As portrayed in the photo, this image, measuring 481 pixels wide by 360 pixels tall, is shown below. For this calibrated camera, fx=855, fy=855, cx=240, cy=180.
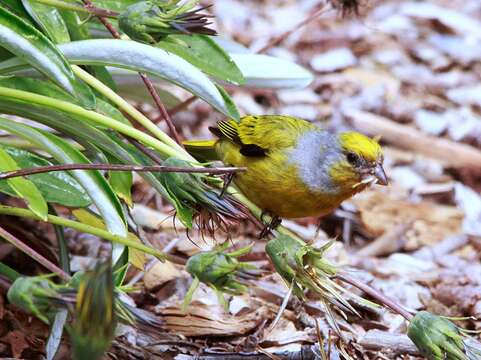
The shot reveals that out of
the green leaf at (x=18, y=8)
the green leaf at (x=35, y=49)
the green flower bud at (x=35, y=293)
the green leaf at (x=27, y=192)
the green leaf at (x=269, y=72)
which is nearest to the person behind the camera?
the green flower bud at (x=35, y=293)

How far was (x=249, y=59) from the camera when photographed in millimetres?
3965

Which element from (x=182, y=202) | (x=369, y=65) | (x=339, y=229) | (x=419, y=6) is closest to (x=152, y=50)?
(x=182, y=202)

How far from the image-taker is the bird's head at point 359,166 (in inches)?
139

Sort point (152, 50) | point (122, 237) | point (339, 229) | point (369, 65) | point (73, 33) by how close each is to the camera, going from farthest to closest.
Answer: point (369, 65) < point (339, 229) < point (73, 33) < point (152, 50) < point (122, 237)

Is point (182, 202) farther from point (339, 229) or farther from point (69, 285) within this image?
point (339, 229)

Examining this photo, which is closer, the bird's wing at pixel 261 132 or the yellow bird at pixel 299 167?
the yellow bird at pixel 299 167

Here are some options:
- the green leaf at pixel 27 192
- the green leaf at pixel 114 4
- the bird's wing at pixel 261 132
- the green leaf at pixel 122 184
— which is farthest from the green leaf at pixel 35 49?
the bird's wing at pixel 261 132

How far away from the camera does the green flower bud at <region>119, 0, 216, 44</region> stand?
2.68 meters

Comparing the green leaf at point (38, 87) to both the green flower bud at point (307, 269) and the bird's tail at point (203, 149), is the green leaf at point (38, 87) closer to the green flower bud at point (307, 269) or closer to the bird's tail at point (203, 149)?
the bird's tail at point (203, 149)

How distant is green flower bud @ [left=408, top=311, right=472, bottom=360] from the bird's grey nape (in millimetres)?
982

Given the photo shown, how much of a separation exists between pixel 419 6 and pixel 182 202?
5.64 metres

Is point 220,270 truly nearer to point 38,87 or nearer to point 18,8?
point 38,87

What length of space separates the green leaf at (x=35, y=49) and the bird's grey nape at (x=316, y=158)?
3.84 feet

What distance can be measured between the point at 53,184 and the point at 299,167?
3.47ft
